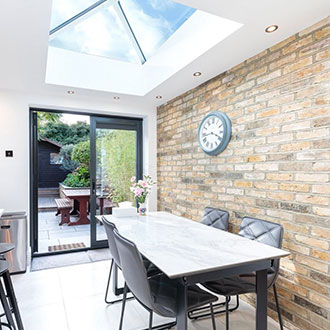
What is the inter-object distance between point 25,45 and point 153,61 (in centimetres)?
156

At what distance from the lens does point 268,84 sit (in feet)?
7.69

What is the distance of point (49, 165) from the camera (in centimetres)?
891

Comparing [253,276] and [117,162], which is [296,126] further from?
[117,162]

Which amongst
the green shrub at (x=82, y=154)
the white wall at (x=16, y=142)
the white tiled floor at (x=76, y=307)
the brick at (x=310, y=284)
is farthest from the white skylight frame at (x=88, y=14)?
the green shrub at (x=82, y=154)

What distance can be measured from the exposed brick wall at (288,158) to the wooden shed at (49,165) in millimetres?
7177

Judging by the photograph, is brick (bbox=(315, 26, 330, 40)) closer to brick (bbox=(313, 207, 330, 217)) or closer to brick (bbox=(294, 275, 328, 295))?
brick (bbox=(313, 207, 330, 217))

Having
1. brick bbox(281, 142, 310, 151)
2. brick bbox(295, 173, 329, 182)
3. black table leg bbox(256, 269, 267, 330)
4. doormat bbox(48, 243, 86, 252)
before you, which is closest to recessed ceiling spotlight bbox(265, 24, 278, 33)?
brick bbox(281, 142, 310, 151)

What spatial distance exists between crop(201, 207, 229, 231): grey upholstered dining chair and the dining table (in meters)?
0.50

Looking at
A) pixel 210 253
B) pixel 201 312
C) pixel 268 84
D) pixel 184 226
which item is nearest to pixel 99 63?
pixel 268 84

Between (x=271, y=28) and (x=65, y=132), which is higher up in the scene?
(x=65, y=132)

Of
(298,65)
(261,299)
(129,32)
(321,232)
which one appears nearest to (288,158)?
(321,232)

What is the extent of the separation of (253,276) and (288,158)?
3.32 ft

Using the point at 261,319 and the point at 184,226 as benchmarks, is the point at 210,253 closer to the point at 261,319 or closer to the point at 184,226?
the point at 261,319

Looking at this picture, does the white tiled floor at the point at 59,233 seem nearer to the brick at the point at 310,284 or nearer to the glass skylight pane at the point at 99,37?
the glass skylight pane at the point at 99,37
